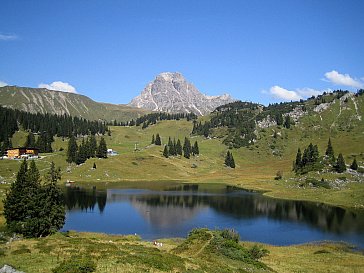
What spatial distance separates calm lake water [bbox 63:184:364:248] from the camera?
275 ft

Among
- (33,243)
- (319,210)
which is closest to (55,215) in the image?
(33,243)

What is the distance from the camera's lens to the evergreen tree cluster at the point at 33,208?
55.0 meters

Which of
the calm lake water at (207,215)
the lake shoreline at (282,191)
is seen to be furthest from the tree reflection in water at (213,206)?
the lake shoreline at (282,191)

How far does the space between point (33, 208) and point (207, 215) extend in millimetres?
58853

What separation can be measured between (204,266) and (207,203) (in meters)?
97.7

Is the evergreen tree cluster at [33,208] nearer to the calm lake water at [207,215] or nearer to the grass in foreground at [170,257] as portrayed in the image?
the grass in foreground at [170,257]

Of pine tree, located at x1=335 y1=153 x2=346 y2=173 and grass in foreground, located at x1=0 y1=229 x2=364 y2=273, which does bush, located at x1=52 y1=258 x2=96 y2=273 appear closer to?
grass in foreground, located at x1=0 y1=229 x2=364 y2=273

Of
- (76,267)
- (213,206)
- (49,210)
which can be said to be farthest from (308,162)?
(76,267)

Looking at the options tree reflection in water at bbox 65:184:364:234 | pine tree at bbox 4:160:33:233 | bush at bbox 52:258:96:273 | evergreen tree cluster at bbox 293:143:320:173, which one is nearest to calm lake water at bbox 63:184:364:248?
tree reflection in water at bbox 65:184:364:234

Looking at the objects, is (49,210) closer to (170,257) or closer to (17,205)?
(17,205)

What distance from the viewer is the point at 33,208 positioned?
58812 millimetres

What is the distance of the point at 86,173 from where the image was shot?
189500 millimetres

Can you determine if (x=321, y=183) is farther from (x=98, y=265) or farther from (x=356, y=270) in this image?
(x=98, y=265)

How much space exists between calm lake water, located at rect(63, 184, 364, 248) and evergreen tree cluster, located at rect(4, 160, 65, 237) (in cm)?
2230
